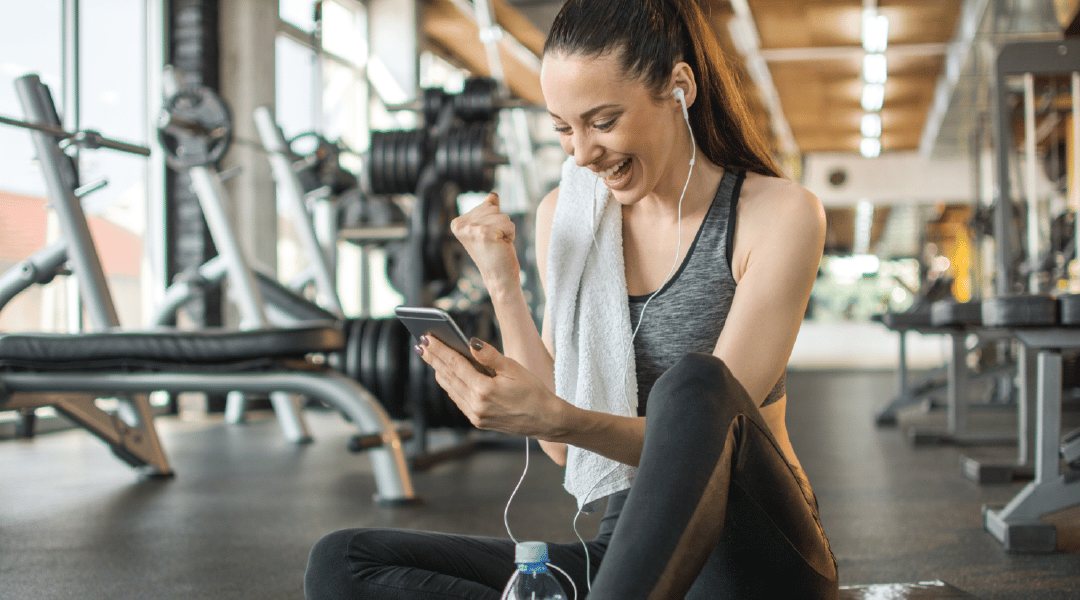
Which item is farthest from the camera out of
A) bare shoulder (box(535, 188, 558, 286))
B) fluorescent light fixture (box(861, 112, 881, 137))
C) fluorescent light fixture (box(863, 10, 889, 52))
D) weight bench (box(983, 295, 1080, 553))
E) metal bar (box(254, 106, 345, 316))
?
fluorescent light fixture (box(861, 112, 881, 137))

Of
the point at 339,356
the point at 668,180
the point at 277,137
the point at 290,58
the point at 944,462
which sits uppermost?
the point at 290,58

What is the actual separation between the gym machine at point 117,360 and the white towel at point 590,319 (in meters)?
1.35

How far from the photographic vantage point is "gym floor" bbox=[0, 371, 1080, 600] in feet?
5.37

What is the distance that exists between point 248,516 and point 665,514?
5.85ft

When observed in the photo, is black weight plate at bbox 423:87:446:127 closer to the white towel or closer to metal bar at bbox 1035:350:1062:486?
metal bar at bbox 1035:350:1062:486

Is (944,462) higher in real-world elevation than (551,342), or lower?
lower

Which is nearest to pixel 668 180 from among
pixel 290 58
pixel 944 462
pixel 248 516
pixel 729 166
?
pixel 729 166

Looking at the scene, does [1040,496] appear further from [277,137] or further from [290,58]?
[290,58]

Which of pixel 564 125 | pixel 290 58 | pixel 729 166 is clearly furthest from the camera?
pixel 290 58

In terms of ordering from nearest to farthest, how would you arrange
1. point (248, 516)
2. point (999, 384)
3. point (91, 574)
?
point (91, 574) → point (248, 516) → point (999, 384)

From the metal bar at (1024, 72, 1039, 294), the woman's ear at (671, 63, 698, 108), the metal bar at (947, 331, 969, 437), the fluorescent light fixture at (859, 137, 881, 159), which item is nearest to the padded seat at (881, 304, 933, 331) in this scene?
the metal bar at (947, 331, 969, 437)

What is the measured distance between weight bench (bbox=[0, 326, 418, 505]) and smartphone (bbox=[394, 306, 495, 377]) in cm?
151

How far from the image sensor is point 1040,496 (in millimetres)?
1824

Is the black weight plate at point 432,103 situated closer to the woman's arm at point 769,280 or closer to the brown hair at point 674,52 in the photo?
the brown hair at point 674,52
